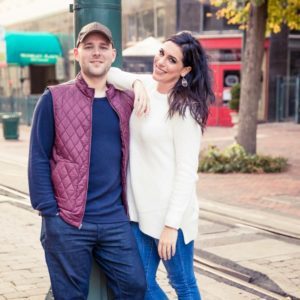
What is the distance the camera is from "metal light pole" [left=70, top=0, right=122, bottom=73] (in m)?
3.57

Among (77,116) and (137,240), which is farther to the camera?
(137,240)

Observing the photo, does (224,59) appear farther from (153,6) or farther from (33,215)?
(33,215)

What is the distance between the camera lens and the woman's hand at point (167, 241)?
9.35ft

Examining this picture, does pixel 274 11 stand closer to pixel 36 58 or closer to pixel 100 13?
pixel 100 13

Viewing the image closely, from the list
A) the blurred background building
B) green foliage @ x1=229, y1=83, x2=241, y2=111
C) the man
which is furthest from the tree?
the man

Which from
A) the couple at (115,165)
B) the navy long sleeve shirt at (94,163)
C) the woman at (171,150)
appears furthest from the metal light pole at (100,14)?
the navy long sleeve shirt at (94,163)

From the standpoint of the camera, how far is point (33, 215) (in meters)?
7.38

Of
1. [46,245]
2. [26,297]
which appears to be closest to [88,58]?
[46,245]

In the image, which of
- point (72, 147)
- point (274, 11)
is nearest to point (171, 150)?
point (72, 147)

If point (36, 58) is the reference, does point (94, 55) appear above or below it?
below

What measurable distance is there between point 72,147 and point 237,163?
888 cm

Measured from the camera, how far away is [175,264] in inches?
118

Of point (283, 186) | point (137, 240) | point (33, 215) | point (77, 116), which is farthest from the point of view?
point (283, 186)

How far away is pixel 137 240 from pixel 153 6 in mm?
21332
